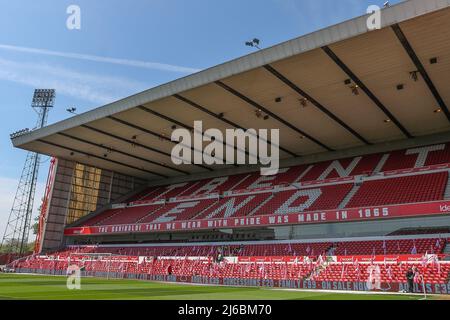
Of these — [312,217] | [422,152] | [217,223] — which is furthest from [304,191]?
[422,152]

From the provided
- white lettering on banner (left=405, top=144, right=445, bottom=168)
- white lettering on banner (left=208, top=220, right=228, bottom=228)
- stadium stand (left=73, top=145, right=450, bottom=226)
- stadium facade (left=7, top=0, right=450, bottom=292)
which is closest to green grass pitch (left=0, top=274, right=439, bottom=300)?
stadium facade (left=7, top=0, right=450, bottom=292)

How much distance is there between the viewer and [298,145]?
1154 inches

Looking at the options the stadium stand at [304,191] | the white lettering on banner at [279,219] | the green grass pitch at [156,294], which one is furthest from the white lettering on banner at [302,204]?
the green grass pitch at [156,294]

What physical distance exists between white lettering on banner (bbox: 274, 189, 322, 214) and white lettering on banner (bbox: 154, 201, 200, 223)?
916 cm

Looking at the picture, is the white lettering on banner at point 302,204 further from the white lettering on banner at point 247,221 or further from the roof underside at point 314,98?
the roof underside at point 314,98

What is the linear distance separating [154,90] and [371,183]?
1512 cm

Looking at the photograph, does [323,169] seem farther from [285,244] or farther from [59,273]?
[59,273]

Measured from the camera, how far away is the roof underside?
614 inches

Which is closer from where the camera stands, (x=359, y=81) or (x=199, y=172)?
(x=359, y=81)

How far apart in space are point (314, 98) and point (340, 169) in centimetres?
939

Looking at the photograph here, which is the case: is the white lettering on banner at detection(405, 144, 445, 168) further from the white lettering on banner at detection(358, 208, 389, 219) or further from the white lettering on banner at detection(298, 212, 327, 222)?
the white lettering on banner at detection(298, 212, 327, 222)

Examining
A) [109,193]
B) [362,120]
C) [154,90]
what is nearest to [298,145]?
[362,120]

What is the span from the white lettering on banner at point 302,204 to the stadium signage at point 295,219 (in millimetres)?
1036

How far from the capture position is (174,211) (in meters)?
32.5
